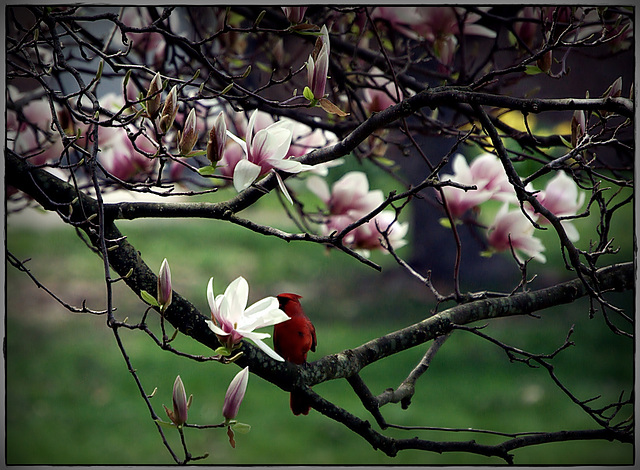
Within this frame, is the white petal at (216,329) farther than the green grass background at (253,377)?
No

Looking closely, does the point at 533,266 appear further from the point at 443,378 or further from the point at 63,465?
the point at 63,465

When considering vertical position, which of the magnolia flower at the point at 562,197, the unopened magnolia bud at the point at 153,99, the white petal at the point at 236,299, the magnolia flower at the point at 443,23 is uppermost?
the magnolia flower at the point at 443,23

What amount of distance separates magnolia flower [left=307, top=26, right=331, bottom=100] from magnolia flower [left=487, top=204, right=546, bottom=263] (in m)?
0.35

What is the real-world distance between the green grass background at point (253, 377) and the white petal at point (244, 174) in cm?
42

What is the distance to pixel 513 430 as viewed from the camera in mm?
1023

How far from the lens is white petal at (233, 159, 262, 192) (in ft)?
1.84

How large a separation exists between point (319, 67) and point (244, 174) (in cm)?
12

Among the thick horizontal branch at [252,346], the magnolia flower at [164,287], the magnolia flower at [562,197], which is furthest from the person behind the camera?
the magnolia flower at [562,197]

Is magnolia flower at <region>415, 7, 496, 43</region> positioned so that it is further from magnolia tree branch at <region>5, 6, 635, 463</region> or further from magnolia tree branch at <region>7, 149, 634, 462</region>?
magnolia tree branch at <region>7, 149, 634, 462</region>

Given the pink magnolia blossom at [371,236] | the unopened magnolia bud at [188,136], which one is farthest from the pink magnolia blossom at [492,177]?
the unopened magnolia bud at [188,136]

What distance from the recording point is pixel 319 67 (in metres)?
0.58

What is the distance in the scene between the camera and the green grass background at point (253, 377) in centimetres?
86

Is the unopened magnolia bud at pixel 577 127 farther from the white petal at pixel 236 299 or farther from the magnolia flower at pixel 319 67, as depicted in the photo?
the white petal at pixel 236 299

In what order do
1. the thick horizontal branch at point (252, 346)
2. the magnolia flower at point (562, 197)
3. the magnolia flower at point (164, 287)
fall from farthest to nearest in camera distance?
the magnolia flower at point (562, 197)
the thick horizontal branch at point (252, 346)
the magnolia flower at point (164, 287)
